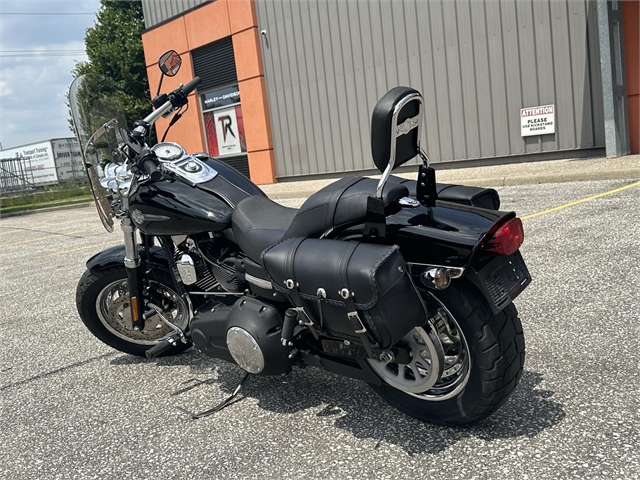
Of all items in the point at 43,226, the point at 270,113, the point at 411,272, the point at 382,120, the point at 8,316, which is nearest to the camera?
the point at 382,120

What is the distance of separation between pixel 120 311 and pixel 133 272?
504mm

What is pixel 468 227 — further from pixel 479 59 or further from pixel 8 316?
pixel 479 59

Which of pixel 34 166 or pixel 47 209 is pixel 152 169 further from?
pixel 34 166

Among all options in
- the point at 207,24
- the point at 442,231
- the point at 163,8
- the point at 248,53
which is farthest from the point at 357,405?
the point at 163,8

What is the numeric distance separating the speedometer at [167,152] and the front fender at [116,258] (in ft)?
2.12

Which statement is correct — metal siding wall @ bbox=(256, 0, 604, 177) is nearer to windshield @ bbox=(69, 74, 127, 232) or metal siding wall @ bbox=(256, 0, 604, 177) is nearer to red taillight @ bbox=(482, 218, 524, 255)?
windshield @ bbox=(69, 74, 127, 232)

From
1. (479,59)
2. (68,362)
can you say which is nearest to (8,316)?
(68,362)

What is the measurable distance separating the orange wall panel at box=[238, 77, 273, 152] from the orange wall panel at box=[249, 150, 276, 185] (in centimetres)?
19

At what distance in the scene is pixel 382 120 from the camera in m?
2.26

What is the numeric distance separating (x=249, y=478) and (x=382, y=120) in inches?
59.2

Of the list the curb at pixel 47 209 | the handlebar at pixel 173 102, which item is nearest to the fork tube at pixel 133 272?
the handlebar at pixel 173 102

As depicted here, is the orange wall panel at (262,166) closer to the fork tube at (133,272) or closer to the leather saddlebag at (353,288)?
the fork tube at (133,272)

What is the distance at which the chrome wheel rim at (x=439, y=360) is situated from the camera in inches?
98.3

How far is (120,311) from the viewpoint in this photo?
12.8 feet
